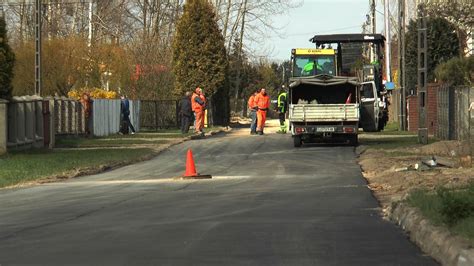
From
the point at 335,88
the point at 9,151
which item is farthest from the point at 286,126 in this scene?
the point at 9,151

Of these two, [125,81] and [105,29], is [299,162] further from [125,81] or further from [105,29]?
[105,29]

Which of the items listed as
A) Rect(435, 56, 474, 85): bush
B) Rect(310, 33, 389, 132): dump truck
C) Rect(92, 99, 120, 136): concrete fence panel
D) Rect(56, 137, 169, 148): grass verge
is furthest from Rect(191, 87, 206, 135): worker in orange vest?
Rect(435, 56, 474, 85): bush

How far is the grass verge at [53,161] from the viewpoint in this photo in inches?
786

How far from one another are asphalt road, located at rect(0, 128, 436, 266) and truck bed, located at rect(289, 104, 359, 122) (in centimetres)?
669

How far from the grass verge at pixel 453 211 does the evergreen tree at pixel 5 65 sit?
18674mm

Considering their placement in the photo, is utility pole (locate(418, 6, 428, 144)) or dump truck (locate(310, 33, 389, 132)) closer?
utility pole (locate(418, 6, 428, 144))

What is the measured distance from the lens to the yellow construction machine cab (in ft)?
109

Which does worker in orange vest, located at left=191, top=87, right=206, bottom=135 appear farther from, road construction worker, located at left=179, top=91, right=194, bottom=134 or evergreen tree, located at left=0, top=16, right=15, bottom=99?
evergreen tree, located at left=0, top=16, right=15, bottom=99

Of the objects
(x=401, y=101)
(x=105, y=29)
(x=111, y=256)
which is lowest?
(x=111, y=256)

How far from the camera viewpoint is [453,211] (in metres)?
9.38

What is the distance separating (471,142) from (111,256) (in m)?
12.5

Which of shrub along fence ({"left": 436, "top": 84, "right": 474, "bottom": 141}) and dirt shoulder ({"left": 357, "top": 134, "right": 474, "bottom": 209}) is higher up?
shrub along fence ({"left": 436, "top": 84, "right": 474, "bottom": 141})

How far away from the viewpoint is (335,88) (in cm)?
2953

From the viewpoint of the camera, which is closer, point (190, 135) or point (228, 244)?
point (228, 244)
